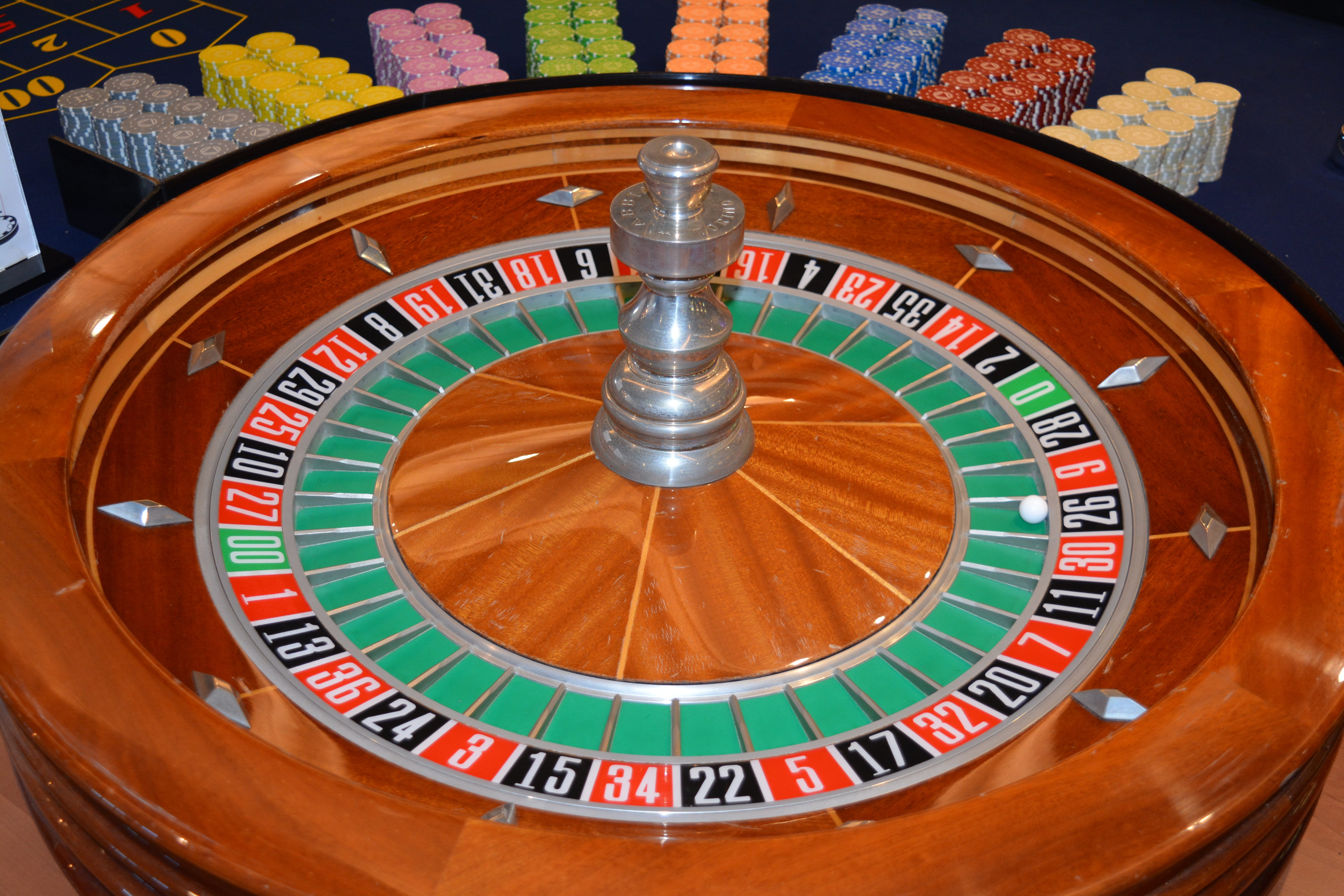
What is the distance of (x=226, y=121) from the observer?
515 cm

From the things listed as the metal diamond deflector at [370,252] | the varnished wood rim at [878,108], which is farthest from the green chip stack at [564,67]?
the metal diamond deflector at [370,252]

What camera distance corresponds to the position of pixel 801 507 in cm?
235

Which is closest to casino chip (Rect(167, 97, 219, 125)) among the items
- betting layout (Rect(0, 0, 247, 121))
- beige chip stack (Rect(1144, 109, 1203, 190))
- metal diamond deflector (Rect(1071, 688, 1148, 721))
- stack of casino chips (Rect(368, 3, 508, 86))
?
stack of casino chips (Rect(368, 3, 508, 86))

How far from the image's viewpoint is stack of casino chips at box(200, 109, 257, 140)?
5090 millimetres

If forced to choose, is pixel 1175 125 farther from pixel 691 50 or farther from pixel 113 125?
pixel 113 125

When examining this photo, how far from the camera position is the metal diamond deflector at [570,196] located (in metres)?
3.04

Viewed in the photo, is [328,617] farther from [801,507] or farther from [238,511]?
[801,507]

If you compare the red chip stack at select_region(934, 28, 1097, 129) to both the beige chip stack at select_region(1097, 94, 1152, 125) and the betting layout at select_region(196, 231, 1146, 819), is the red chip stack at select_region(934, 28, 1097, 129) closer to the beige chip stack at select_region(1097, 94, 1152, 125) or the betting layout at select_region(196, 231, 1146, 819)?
the beige chip stack at select_region(1097, 94, 1152, 125)

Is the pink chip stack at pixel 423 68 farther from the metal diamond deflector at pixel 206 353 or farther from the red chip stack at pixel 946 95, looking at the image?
the metal diamond deflector at pixel 206 353

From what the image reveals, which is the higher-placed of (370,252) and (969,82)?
(370,252)

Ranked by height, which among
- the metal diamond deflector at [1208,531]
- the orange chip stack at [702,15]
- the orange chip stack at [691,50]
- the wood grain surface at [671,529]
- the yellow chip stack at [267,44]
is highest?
the metal diamond deflector at [1208,531]

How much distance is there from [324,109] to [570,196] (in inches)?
105

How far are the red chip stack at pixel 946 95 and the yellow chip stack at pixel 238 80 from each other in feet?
9.76

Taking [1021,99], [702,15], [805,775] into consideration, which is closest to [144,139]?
[702,15]
